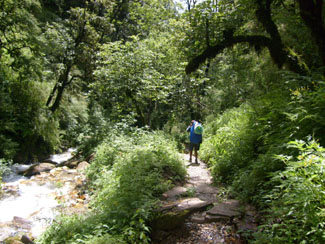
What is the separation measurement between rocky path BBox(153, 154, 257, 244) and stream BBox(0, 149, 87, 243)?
2587 millimetres

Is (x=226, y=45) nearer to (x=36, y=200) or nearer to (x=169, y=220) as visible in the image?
(x=169, y=220)

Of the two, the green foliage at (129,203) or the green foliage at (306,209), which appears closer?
the green foliage at (306,209)

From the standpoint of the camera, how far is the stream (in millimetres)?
6148

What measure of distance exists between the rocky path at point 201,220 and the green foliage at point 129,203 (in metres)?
0.31

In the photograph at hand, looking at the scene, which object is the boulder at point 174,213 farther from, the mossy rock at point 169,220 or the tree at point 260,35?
the tree at point 260,35

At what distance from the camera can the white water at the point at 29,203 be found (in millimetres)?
6117

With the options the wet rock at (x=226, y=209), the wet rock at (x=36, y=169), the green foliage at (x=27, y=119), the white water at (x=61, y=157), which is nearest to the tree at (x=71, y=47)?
the green foliage at (x=27, y=119)

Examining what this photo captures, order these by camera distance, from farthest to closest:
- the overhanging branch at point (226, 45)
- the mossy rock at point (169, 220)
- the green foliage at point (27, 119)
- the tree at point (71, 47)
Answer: the tree at point (71, 47) → the green foliage at point (27, 119) → the overhanging branch at point (226, 45) → the mossy rock at point (169, 220)

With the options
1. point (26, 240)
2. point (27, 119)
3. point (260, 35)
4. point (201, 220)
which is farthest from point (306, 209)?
point (27, 119)

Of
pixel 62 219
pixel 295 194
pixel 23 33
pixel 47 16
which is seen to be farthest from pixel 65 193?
pixel 47 16

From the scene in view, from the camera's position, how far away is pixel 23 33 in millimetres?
11297

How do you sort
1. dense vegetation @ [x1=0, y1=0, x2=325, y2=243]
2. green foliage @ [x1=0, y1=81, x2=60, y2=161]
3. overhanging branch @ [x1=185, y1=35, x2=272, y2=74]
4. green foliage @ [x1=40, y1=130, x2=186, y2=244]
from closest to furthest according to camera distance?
dense vegetation @ [x1=0, y1=0, x2=325, y2=243], green foliage @ [x1=40, y1=130, x2=186, y2=244], overhanging branch @ [x1=185, y1=35, x2=272, y2=74], green foliage @ [x1=0, y1=81, x2=60, y2=161]

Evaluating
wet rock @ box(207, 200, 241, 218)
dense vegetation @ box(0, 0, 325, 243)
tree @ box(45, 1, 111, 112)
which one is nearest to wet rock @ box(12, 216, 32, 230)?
dense vegetation @ box(0, 0, 325, 243)

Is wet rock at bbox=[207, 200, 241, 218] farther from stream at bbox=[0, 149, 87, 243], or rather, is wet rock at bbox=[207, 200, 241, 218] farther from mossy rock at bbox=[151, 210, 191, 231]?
stream at bbox=[0, 149, 87, 243]
